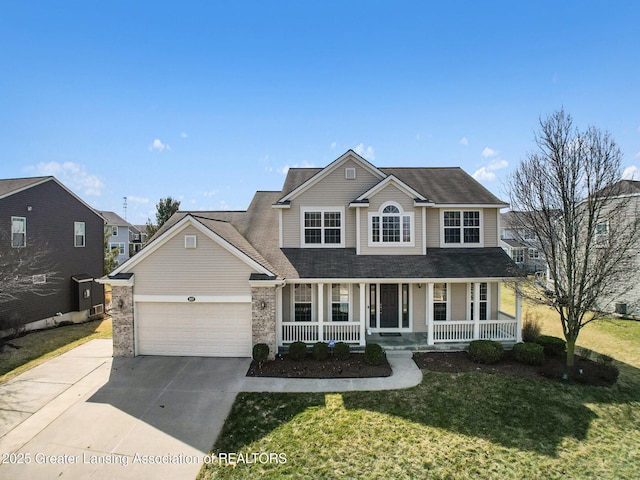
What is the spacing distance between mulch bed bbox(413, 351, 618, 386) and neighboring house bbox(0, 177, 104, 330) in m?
20.2

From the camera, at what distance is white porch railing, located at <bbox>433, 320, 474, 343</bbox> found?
12.7 metres

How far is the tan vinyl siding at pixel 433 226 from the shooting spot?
48.5 feet

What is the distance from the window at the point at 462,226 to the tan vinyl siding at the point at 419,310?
9.70 feet

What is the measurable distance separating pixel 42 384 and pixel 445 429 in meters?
12.1

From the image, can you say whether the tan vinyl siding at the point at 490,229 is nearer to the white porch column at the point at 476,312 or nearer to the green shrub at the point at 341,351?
the white porch column at the point at 476,312

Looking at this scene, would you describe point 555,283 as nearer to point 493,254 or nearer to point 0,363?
point 493,254

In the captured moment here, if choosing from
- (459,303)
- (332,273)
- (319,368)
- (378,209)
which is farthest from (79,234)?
(459,303)

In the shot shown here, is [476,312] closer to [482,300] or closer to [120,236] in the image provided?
[482,300]

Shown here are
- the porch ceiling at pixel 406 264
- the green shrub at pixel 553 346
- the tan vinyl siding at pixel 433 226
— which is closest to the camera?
the green shrub at pixel 553 346

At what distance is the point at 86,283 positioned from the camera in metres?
20.4

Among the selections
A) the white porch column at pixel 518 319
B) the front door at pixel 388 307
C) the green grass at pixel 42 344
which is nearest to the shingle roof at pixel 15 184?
the green grass at pixel 42 344

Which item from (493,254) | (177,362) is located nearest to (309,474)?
(177,362)

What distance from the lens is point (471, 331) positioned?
13.0m

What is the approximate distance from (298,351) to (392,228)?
22.0 feet
